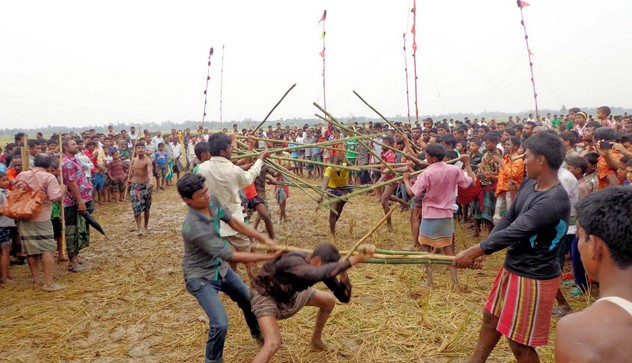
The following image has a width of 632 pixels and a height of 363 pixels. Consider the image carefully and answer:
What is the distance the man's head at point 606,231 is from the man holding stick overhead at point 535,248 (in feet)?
4.18

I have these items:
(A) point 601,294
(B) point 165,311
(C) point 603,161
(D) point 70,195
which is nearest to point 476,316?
(C) point 603,161

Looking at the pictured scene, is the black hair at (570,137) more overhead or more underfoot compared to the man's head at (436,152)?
more overhead

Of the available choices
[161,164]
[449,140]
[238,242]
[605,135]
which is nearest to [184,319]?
[238,242]

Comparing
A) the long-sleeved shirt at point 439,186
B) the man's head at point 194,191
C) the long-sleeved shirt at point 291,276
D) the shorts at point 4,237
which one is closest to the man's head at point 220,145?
the man's head at point 194,191

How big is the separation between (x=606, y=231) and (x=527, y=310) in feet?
5.28

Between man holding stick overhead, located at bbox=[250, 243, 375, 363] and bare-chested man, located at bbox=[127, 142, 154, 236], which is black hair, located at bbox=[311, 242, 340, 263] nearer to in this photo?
man holding stick overhead, located at bbox=[250, 243, 375, 363]

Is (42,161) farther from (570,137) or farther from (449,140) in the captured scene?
(570,137)

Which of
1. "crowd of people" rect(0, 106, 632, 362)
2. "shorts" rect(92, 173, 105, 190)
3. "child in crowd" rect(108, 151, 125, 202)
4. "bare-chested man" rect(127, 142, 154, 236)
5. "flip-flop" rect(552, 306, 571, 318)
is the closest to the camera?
"crowd of people" rect(0, 106, 632, 362)

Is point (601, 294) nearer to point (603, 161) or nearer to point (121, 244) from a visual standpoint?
point (603, 161)

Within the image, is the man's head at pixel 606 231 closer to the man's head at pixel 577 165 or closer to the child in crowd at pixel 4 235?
the man's head at pixel 577 165

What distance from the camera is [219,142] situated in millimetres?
4695

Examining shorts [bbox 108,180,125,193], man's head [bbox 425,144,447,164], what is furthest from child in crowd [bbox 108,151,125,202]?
man's head [bbox 425,144,447,164]

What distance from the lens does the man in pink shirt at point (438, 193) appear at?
511 centimetres

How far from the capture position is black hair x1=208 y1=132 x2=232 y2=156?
4681 mm
